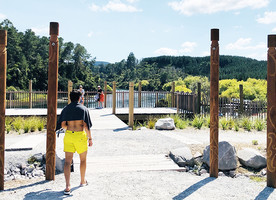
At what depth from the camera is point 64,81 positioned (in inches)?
2557

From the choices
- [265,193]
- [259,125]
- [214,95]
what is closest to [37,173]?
[214,95]

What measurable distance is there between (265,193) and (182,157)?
200 cm

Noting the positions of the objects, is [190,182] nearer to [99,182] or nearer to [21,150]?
[99,182]

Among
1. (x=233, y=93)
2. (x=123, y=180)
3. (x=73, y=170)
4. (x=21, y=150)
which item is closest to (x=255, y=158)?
(x=123, y=180)

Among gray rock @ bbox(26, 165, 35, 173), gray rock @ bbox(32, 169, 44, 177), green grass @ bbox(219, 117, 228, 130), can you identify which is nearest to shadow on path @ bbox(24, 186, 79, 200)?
gray rock @ bbox(32, 169, 44, 177)

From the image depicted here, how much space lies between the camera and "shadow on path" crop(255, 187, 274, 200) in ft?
14.5

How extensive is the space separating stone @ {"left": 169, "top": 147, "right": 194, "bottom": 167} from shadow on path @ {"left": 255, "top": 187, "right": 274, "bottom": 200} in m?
1.72

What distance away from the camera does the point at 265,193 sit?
15.2 ft

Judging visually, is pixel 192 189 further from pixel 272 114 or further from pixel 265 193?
pixel 272 114

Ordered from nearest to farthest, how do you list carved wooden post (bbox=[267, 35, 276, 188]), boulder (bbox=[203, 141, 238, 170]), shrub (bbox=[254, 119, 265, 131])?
carved wooden post (bbox=[267, 35, 276, 188])
boulder (bbox=[203, 141, 238, 170])
shrub (bbox=[254, 119, 265, 131])

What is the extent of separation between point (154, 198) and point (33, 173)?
2.81 meters

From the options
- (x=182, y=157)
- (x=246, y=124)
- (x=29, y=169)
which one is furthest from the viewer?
(x=246, y=124)

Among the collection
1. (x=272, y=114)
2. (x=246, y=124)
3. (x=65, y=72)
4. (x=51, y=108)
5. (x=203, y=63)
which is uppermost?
(x=203, y=63)

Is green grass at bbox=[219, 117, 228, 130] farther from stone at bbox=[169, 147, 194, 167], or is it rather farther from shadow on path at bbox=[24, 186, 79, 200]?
shadow on path at bbox=[24, 186, 79, 200]
